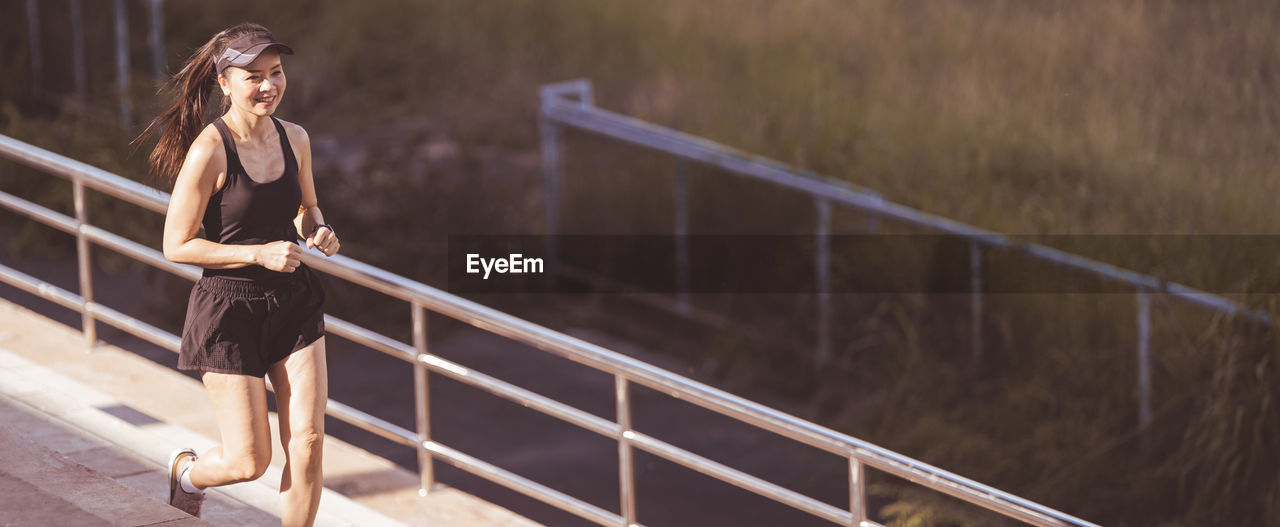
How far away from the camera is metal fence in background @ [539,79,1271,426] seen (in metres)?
7.48

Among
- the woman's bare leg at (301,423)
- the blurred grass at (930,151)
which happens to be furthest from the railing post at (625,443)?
the blurred grass at (930,151)

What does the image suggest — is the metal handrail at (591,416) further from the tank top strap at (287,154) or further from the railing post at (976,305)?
the railing post at (976,305)

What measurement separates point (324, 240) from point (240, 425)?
21.6 inches

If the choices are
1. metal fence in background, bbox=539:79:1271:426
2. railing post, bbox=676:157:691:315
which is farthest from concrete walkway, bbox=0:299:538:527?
railing post, bbox=676:157:691:315

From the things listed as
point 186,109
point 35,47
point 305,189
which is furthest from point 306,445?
point 35,47

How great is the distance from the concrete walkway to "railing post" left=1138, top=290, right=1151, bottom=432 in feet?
11.9

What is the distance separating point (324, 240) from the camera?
3.70 meters

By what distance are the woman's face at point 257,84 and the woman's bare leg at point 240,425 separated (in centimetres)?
67

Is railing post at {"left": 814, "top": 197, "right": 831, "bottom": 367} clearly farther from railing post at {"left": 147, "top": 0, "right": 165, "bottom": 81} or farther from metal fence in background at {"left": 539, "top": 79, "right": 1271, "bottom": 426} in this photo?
railing post at {"left": 147, "top": 0, "right": 165, "bottom": 81}

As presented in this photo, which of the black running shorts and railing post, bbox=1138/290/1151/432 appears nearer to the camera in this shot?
the black running shorts

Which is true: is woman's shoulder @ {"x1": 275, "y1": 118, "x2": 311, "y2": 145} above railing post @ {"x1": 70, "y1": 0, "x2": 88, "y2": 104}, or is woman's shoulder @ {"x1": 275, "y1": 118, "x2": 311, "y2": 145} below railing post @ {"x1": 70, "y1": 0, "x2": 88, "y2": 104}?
above

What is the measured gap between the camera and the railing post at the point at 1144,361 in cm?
739

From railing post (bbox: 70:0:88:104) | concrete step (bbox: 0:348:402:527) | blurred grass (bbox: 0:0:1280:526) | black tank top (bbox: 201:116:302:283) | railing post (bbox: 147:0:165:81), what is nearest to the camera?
black tank top (bbox: 201:116:302:283)

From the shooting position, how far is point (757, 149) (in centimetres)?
1085
